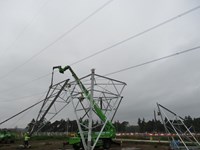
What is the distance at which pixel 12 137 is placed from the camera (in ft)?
A: 129

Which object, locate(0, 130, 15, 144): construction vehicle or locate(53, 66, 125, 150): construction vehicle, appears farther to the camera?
locate(0, 130, 15, 144): construction vehicle

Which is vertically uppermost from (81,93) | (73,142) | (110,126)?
(81,93)

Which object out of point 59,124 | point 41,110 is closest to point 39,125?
point 41,110

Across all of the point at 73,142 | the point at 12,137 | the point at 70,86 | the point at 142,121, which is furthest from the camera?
the point at 142,121

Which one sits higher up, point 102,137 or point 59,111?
point 59,111

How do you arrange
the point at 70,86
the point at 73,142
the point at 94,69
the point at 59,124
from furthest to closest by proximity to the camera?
1. the point at 59,124
2. the point at 73,142
3. the point at 70,86
4. the point at 94,69

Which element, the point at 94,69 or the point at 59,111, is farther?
the point at 59,111

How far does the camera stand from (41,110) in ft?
65.8

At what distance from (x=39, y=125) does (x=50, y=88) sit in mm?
3078

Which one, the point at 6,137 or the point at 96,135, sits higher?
the point at 6,137

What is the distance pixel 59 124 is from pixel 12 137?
242ft

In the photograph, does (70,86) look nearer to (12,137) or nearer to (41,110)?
(41,110)

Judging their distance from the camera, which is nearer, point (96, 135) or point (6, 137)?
point (96, 135)

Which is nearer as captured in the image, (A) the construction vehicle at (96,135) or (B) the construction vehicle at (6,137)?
(A) the construction vehicle at (96,135)
